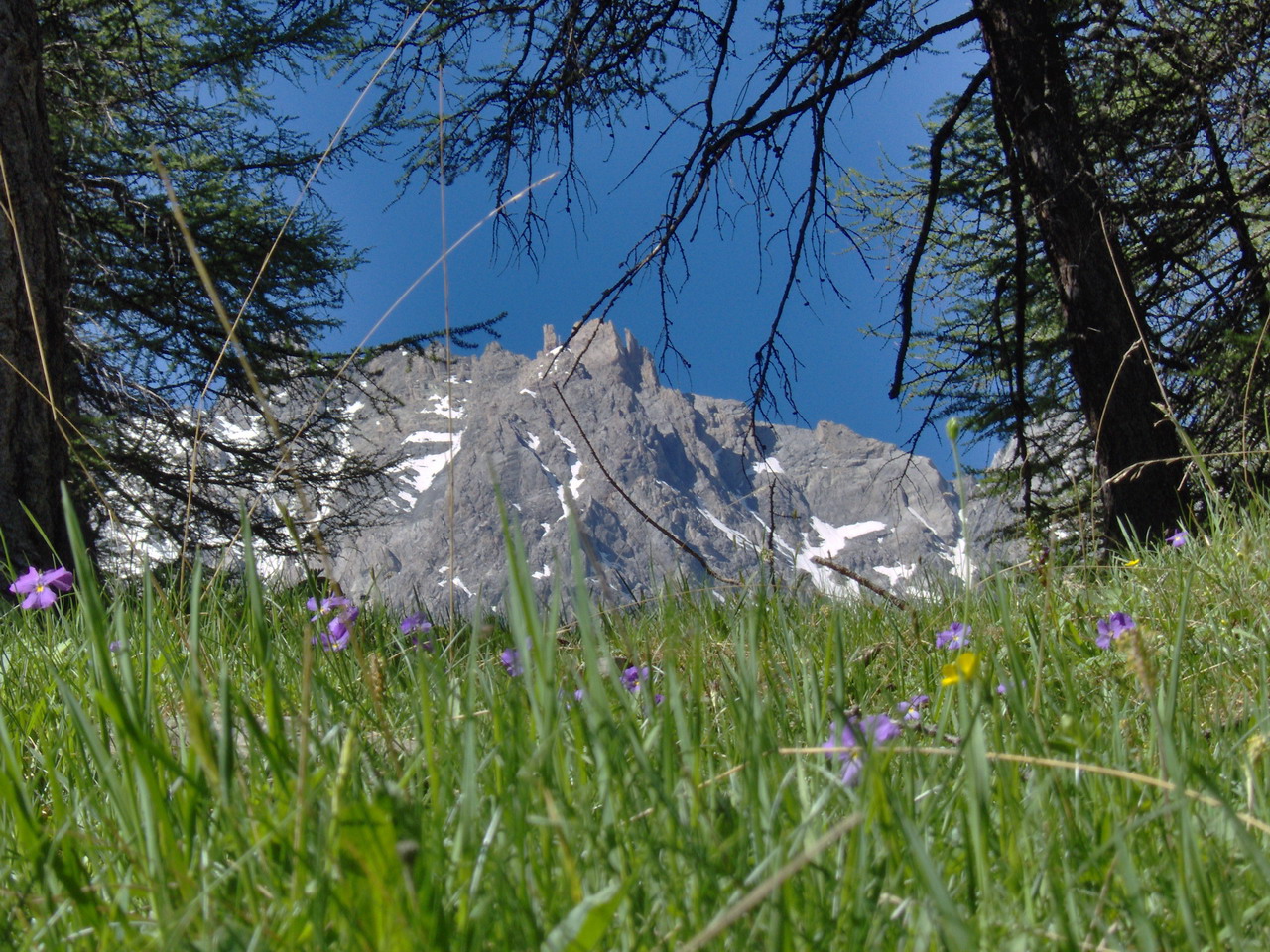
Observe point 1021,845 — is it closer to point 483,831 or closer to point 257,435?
point 483,831

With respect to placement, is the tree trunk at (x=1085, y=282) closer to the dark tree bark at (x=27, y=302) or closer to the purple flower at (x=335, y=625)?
the purple flower at (x=335, y=625)

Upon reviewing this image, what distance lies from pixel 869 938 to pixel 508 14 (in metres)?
5.73

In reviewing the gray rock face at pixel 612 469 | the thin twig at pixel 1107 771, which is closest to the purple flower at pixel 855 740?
the thin twig at pixel 1107 771

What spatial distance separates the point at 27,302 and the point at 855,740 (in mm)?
4773

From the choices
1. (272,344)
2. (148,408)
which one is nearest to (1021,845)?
(148,408)

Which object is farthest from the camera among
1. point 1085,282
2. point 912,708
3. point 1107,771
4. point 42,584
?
point 1085,282

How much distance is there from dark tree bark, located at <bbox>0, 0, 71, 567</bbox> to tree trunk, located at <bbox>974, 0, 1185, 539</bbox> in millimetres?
5204

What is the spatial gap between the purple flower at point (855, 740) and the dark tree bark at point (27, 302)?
4.17m

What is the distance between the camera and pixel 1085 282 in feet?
15.8

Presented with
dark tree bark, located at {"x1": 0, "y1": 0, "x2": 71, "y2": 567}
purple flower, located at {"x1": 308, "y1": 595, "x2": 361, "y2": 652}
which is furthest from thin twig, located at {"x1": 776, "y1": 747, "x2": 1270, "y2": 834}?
dark tree bark, located at {"x1": 0, "y1": 0, "x2": 71, "y2": 567}

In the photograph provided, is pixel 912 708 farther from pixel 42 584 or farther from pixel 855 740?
pixel 42 584

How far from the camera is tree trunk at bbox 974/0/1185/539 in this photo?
188 inches

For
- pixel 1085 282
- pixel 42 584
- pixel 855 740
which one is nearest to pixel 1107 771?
pixel 855 740

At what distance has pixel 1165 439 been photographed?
4836 millimetres
